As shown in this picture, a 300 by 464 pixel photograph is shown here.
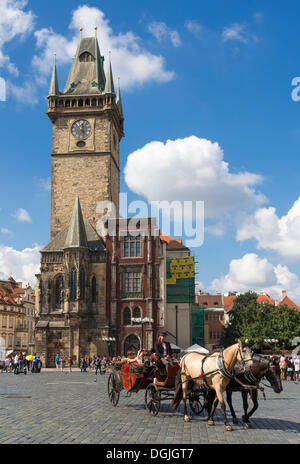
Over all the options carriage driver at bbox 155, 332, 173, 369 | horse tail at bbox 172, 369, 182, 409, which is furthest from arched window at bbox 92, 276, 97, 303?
horse tail at bbox 172, 369, 182, 409

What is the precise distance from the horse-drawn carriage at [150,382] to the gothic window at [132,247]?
3912cm

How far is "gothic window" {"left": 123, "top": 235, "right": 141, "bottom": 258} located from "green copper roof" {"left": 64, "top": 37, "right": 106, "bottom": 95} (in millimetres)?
20302

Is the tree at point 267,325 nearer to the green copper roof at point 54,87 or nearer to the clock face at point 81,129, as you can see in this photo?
the clock face at point 81,129

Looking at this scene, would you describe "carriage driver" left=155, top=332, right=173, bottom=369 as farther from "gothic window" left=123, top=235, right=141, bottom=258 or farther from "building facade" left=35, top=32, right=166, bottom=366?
"gothic window" left=123, top=235, right=141, bottom=258

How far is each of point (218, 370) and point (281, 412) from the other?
4666 mm

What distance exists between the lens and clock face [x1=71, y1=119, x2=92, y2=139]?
209 feet

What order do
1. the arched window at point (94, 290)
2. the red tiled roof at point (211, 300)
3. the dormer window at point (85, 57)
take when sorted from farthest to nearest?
1. the red tiled roof at point (211, 300)
2. the dormer window at point (85, 57)
3. the arched window at point (94, 290)

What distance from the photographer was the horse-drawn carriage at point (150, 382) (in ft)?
46.8

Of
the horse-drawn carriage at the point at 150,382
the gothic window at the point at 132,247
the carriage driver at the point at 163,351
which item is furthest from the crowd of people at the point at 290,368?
the gothic window at the point at 132,247

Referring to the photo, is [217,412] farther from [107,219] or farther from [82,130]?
[82,130]

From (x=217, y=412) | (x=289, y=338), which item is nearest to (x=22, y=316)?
(x=289, y=338)

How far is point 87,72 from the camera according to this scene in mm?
66250

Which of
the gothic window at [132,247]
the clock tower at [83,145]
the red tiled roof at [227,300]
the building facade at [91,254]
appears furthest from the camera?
the red tiled roof at [227,300]

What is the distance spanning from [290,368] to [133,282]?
78.8 ft
